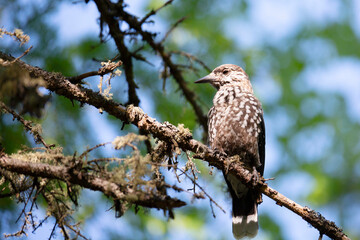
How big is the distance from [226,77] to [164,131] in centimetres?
220

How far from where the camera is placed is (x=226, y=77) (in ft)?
15.9

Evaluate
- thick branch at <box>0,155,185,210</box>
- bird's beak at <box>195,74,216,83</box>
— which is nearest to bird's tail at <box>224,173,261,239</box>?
bird's beak at <box>195,74,216,83</box>

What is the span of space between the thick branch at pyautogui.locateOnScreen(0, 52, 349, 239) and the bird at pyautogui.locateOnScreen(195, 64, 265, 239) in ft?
2.56

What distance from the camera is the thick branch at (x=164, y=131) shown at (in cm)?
263

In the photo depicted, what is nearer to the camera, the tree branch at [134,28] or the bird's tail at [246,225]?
the tree branch at [134,28]

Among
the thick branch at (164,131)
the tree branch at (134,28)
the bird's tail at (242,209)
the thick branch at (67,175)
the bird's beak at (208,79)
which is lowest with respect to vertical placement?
the thick branch at (67,175)

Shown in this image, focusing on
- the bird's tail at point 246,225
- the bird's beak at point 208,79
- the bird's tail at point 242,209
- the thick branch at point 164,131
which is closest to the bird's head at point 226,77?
the bird's beak at point 208,79

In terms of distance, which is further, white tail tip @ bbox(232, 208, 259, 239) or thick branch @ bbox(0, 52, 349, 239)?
white tail tip @ bbox(232, 208, 259, 239)

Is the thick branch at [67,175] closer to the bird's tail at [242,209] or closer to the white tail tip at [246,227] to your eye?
the bird's tail at [242,209]

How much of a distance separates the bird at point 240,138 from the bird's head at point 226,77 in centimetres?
17

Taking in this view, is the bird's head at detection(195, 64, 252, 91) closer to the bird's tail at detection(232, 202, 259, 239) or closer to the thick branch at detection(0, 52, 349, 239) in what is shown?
the bird's tail at detection(232, 202, 259, 239)

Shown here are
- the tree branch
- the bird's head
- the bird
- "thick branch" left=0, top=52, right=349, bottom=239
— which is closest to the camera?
"thick branch" left=0, top=52, right=349, bottom=239

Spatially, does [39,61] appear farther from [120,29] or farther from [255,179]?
[255,179]

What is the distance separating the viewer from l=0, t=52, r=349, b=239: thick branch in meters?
2.63
